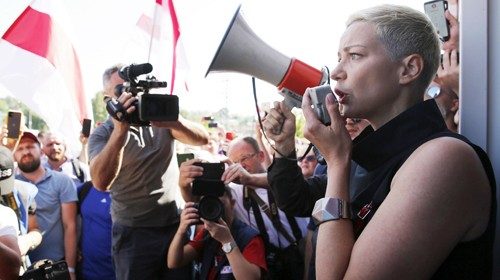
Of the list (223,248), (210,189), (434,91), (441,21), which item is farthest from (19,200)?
(441,21)

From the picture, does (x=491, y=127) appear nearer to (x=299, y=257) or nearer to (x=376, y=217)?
(x=376, y=217)

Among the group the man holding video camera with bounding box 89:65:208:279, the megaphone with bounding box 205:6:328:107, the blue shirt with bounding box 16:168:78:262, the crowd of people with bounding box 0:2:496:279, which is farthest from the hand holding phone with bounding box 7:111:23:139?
the megaphone with bounding box 205:6:328:107

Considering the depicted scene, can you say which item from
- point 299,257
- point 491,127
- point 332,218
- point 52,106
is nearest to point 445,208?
point 332,218

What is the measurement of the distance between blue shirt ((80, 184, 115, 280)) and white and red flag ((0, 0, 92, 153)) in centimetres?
60

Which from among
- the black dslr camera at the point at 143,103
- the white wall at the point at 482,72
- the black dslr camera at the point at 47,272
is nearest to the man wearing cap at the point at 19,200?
the black dslr camera at the point at 47,272

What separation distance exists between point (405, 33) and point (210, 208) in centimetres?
199

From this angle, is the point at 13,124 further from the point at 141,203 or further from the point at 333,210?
the point at 333,210

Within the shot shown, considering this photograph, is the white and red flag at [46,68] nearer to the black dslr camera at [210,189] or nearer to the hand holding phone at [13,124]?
the hand holding phone at [13,124]

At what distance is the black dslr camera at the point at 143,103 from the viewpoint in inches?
128

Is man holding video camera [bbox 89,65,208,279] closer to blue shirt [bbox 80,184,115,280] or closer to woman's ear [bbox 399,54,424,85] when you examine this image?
blue shirt [bbox 80,184,115,280]

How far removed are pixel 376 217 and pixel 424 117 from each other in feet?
1.04

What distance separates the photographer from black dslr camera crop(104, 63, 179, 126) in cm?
325

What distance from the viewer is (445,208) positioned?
113 centimetres

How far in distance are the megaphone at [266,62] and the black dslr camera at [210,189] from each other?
1.27 m
